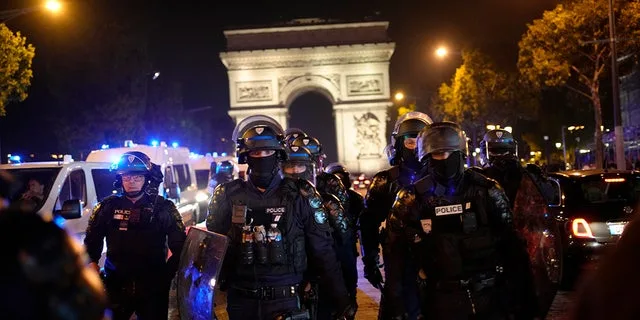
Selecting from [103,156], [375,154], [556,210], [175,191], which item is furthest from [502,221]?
[375,154]

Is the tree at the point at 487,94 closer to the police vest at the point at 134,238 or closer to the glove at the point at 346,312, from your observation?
the police vest at the point at 134,238

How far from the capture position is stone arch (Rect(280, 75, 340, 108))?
48781mm

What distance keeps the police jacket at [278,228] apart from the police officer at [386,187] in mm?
1719

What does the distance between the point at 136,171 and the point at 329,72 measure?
4453 cm

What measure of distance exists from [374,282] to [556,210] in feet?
11.6

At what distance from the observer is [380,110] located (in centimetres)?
4756

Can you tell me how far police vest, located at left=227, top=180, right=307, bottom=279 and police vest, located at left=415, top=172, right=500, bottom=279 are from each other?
79 centimetres

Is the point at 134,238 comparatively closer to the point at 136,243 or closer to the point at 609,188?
the point at 136,243

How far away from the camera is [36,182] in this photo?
7.35m

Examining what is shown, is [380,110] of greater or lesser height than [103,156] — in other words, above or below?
above

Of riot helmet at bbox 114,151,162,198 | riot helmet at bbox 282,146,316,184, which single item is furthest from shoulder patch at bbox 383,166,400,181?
riot helmet at bbox 114,151,162,198

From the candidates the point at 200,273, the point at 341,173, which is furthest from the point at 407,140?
the point at 200,273

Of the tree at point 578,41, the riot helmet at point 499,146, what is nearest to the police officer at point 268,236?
the riot helmet at point 499,146

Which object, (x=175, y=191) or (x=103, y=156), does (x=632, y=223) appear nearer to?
(x=175, y=191)
